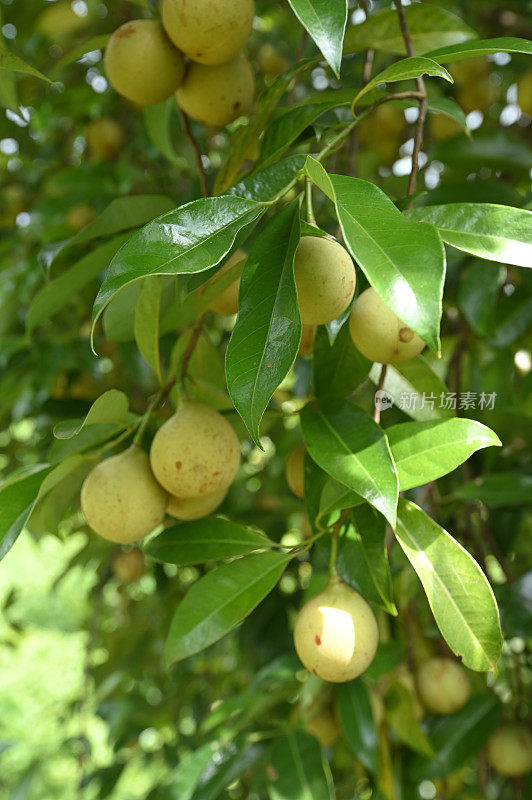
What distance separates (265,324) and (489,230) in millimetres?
142

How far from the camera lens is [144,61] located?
2.06 ft

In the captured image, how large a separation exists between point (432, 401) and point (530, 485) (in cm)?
25

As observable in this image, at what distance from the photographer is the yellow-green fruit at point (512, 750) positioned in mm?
847

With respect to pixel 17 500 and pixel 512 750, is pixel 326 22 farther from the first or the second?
pixel 512 750

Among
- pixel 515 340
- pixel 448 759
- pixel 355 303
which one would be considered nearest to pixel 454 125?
pixel 515 340

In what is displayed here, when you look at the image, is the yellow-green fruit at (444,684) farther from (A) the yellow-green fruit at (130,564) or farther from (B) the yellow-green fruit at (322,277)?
(A) the yellow-green fruit at (130,564)

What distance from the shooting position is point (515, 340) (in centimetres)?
90

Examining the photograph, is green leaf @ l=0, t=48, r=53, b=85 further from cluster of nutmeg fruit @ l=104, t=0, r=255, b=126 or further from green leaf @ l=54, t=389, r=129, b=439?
green leaf @ l=54, t=389, r=129, b=439

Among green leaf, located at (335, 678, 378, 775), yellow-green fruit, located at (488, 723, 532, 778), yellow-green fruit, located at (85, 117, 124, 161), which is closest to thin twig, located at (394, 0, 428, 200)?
green leaf, located at (335, 678, 378, 775)

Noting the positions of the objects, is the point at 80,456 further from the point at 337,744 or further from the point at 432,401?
A: the point at 337,744

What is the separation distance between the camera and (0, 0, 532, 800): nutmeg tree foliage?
1.49 ft

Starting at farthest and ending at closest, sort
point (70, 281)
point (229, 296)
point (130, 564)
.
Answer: point (130, 564)
point (70, 281)
point (229, 296)

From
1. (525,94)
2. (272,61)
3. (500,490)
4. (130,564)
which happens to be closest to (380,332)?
(500,490)

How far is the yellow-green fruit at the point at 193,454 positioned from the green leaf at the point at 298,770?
1.12ft
